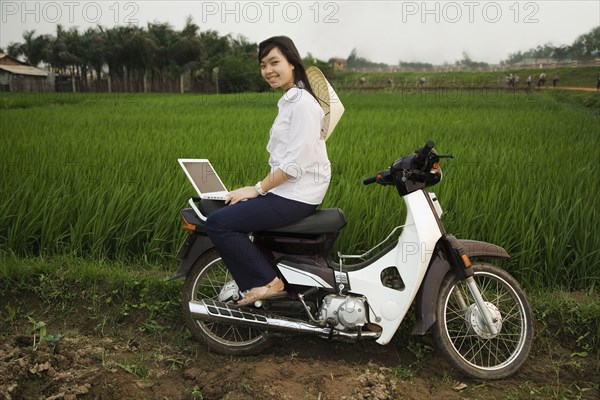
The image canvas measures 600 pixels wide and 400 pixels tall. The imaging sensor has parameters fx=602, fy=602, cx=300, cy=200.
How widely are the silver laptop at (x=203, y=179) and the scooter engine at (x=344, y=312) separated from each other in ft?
2.02

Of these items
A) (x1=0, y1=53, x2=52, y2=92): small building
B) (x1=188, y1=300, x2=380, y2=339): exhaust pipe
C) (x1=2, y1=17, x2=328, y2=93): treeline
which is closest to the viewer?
(x1=188, y1=300, x2=380, y2=339): exhaust pipe

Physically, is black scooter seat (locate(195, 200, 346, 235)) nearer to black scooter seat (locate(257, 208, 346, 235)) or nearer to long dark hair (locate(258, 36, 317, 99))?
black scooter seat (locate(257, 208, 346, 235))

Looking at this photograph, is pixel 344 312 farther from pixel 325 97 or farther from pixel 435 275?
pixel 325 97

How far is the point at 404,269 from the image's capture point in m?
2.43

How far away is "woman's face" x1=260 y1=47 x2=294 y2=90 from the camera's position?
7.63ft

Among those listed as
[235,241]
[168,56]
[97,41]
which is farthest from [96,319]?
[168,56]

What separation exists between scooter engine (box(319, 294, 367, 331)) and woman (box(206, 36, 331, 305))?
24 centimetres

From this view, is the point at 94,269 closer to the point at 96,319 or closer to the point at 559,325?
the point at 96,319

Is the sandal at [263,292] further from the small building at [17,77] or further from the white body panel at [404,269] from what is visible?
the small building at [17,77]

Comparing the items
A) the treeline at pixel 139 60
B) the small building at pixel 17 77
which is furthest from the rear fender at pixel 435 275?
the treeline at pixel 139 60

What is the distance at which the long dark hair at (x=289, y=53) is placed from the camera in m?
2.32

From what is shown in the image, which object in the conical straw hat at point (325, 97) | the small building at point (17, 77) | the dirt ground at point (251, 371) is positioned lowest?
the dirt ground at point (251, 371)

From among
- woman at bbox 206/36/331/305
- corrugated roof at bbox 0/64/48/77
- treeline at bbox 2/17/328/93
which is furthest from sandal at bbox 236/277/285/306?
treeline at bbox 2/17/328/93

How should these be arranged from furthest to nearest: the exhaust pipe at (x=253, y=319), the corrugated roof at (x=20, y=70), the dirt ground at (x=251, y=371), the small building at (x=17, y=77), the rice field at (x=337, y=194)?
1. the corrugated roof at (x=20, y=70)
2. the small building at (x=17, y=77)
3. the rice field at (x=337, y=194)
4. the exhaust pipe at (x=253, y=319)
5. the dirt ground at (x=251, y=371)
